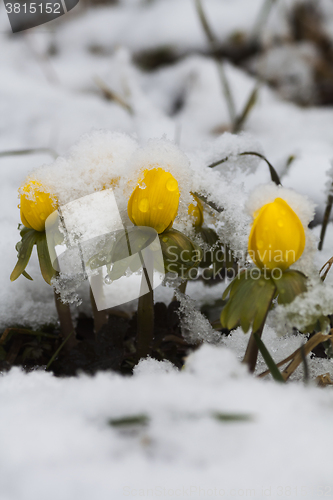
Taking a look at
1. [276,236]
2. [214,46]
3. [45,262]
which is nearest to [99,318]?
[45,262]

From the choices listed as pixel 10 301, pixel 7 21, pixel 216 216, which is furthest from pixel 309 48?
pixel 10 301

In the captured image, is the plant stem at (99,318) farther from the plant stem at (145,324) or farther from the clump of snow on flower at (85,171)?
the clump of snow on flower at (85,171)

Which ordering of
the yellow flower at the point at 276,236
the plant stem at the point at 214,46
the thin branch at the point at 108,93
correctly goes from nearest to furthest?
the yellow flower at the point at 276,236, the plant stem at the point at 214,46, the thin branch at the point at 108,93

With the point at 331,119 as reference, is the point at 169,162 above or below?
above

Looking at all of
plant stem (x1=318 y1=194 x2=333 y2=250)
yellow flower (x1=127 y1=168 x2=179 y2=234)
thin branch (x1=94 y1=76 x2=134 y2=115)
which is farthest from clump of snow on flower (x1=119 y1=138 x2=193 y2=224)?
thin branch (x1=94 y1=76 x2=134 y2=115)

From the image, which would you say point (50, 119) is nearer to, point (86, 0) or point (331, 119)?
point (331, 119)

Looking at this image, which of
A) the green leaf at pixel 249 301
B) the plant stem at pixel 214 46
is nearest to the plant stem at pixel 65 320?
the green leaf at pixel 249 301

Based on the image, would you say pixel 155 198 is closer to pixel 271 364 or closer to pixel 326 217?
pixel 271 364
